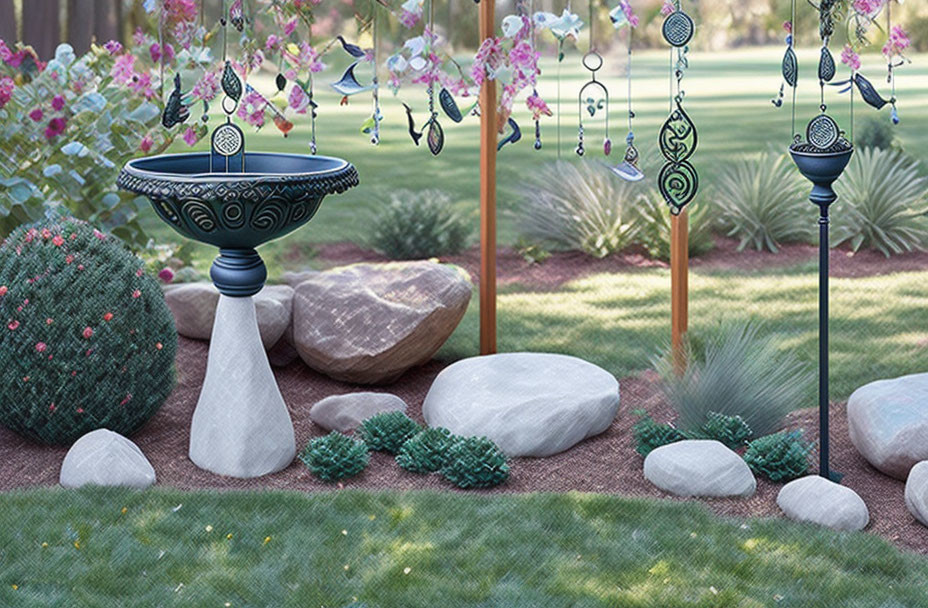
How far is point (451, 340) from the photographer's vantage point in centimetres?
571

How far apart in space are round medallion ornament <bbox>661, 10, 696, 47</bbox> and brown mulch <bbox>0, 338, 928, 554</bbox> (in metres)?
1.36

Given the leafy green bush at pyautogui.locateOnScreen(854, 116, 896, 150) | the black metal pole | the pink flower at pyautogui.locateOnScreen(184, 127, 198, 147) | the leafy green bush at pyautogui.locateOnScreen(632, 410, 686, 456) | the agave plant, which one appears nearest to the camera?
the black metal pole

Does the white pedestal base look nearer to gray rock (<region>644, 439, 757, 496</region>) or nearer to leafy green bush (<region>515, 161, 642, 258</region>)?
gray rock (<region>644, 439, 757, 496</region>)

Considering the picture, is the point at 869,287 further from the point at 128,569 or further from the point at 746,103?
the point at 746,103

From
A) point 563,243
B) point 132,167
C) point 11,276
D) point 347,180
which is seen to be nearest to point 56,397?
point 11,276

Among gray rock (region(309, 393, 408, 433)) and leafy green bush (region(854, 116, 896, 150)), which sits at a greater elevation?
leafy green bush (region(854, 116, 896, 150))

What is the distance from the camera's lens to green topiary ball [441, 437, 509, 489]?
3.77 metres

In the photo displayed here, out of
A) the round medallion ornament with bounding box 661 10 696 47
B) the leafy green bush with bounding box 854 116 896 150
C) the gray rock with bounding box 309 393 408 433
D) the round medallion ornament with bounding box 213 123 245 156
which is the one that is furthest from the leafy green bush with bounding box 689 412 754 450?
the leafy green bush with bounding box 854 116 896 150

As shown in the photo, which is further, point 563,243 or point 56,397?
point 563,243

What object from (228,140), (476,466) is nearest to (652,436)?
(476,466)

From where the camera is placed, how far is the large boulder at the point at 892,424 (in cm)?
379

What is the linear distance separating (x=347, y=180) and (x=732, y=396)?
1490mm

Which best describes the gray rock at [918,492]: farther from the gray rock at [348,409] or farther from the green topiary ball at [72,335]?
the green topiary ball at [72,335]

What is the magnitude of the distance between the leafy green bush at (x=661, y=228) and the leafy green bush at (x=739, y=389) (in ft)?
10.7
